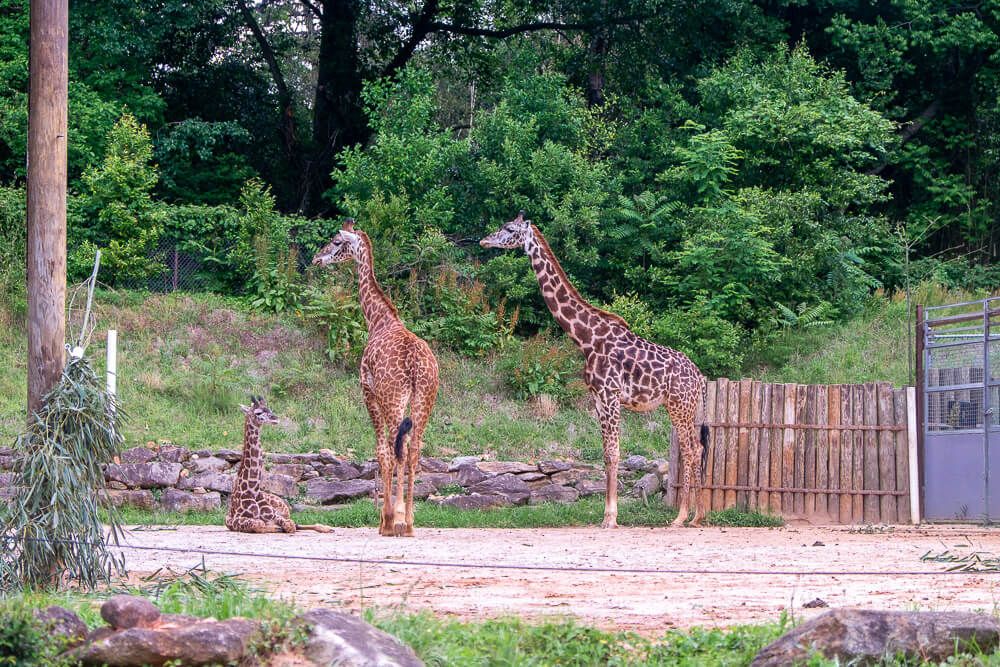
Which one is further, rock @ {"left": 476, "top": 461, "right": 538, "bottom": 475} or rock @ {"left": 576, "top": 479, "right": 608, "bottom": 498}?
rock @ {"left": 576, "top": 479, "right": 608, "bottom": 498}

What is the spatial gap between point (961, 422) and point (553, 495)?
5900 millimetres

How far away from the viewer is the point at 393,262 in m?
22.7

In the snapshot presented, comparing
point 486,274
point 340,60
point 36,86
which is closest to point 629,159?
point 486,274

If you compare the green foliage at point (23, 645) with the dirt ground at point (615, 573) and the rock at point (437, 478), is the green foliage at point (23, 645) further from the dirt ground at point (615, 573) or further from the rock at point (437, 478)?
the rock at point (437, 478)

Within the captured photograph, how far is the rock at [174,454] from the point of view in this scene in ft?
56.0

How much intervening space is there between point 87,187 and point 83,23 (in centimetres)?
435

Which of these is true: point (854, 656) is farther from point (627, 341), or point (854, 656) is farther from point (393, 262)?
point (393, 262)

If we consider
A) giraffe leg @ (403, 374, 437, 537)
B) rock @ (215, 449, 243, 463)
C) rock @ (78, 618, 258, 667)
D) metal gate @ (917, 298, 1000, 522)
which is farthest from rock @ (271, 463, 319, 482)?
rock @ (78, 618, 258, 667)

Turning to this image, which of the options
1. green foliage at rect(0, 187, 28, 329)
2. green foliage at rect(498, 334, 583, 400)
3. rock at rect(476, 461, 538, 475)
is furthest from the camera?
green foliage at rect(0, 187, 28, 329)

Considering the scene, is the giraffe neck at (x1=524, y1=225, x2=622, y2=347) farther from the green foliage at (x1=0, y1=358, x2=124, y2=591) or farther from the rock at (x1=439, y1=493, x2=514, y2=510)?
the green foliage at (x1=0, y1=358, x2=124, y2=591)

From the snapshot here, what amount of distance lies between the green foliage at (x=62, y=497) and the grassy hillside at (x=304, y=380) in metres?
8.52

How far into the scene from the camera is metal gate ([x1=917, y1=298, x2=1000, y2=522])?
49.6 ft

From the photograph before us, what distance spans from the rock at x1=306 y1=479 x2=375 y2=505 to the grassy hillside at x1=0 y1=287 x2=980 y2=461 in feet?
3.38

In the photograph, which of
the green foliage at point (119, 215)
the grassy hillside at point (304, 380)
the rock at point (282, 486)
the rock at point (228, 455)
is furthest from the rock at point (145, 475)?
the green foliage at point (119, 215)
